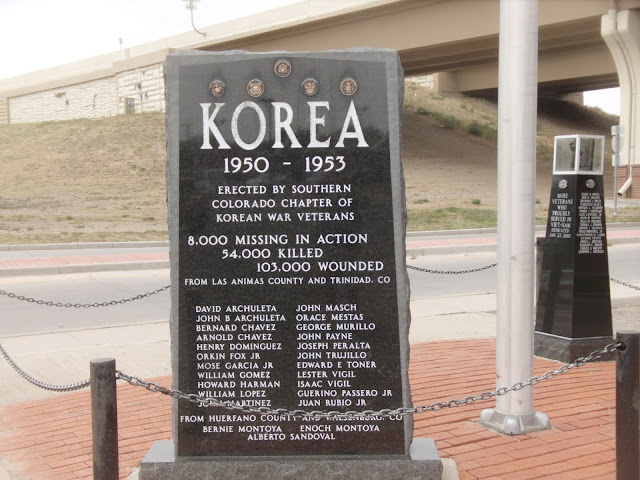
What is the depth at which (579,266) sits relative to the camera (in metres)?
6.68

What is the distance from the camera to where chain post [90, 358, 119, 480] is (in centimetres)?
323

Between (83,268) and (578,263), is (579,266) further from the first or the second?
(83,268)

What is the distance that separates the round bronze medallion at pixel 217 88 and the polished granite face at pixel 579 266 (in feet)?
13.1

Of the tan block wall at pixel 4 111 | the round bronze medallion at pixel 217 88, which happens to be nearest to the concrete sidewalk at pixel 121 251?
the round bronze medallion at pixel 217 88

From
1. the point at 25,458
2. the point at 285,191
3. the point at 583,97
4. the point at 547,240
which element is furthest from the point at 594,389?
the point at 583,97

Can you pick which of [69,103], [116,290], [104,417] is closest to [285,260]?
[104,417]

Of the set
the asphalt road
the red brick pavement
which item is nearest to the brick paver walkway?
the asphalt road

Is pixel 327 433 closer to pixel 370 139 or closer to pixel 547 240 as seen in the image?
pixel 370 139

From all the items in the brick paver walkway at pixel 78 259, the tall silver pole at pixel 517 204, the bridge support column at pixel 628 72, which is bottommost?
the brick paver walkway at pixel 78 259

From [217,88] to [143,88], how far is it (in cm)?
4784

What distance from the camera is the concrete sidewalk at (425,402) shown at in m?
4.32

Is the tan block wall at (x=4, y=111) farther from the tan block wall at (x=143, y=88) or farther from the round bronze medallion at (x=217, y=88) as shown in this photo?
the round bronze medallion at (x=217, y=88)

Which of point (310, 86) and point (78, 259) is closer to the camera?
point (310, 86)

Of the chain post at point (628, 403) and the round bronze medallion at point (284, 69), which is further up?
the round bronze medallion at point (284, 69)
